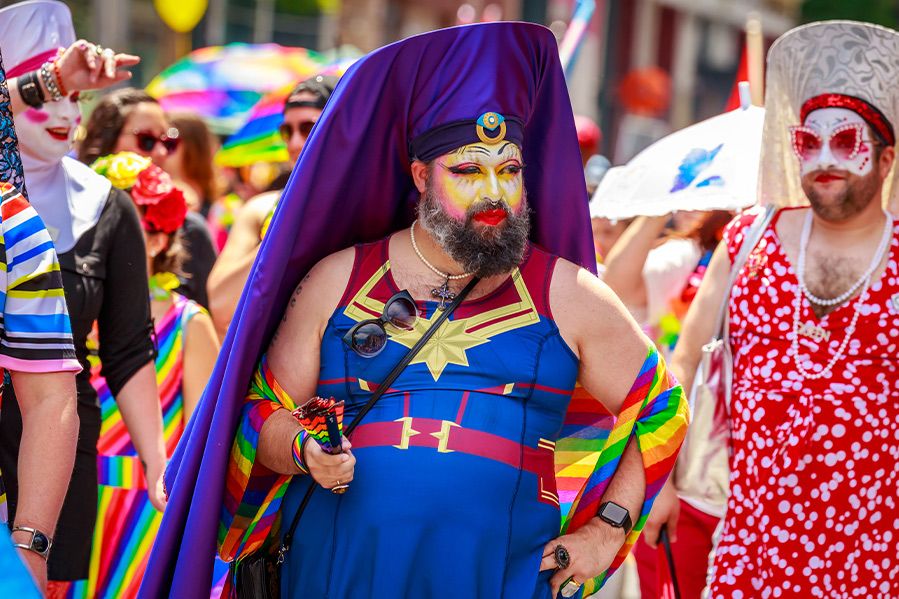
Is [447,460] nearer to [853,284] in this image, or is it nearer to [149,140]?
[853,284]

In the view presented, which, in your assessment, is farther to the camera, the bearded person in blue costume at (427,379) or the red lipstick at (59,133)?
the red lipstick at (59,133)

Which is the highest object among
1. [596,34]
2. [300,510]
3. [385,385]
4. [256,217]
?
[385,385]

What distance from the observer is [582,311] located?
359cm

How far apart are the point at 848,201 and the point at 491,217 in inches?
66.3

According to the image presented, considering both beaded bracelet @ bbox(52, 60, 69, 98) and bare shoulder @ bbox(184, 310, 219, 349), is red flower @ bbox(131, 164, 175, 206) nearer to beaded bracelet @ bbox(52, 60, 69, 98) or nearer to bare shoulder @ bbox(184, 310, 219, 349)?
bare shoulder @ bbox(184, 310, 219, 349)

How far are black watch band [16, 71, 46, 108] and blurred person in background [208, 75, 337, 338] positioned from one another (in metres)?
1.58

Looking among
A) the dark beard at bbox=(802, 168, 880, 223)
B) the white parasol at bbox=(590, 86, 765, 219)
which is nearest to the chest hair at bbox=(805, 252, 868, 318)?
the dark beard at bbox=(802, 168, 880, 223)

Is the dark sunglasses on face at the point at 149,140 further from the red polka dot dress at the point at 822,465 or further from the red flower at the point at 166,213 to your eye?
the red polka dot dress at the point at 822,465

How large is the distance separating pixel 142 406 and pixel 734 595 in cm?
208

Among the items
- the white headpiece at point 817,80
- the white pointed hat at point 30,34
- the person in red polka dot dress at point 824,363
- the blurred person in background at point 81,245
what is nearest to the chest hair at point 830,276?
the person in red polka dot dress at point 824,363

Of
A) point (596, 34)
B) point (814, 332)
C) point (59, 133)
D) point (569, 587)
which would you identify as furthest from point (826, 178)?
point (596, 34)

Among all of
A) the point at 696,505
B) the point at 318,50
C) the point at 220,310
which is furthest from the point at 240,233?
the point at 318,50

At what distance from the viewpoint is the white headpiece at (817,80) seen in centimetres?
484

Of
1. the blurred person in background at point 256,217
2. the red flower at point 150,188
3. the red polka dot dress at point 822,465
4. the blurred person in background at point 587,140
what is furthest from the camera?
the blurred person in background at point 587,140
